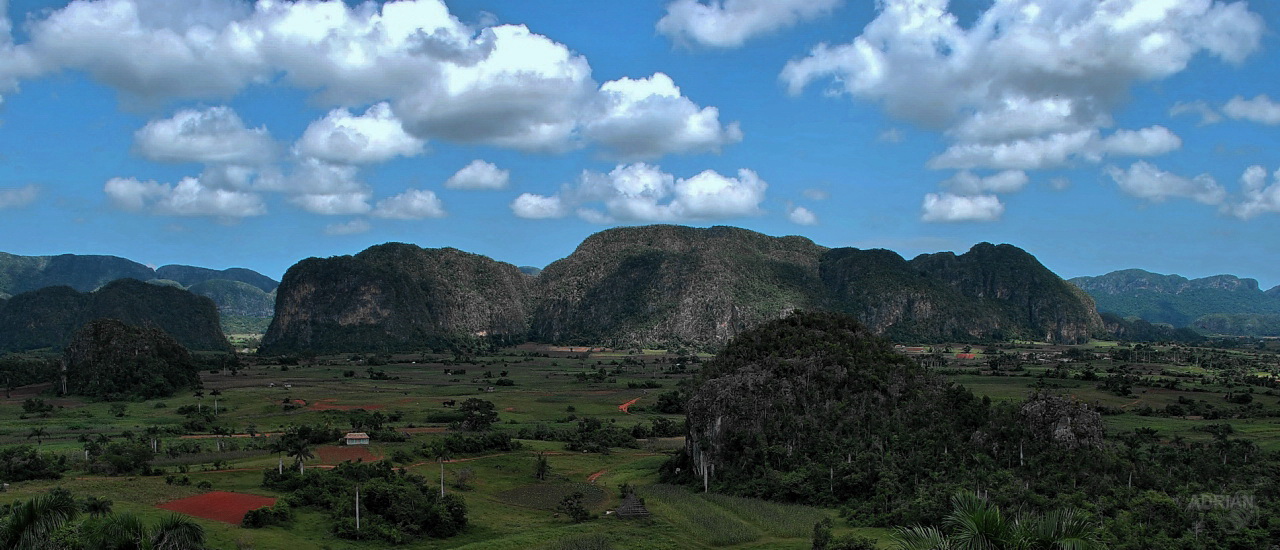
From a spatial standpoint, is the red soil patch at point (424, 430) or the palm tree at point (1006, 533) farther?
the red soil patch at point (424, 430)

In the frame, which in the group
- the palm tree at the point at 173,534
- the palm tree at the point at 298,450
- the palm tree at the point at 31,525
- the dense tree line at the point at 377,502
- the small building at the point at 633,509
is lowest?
the small building at the point at 633,509

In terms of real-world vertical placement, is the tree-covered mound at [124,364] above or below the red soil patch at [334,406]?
above

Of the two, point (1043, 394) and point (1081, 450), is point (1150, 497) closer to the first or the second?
point (1081, 450)

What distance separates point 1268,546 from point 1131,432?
38.5 metres

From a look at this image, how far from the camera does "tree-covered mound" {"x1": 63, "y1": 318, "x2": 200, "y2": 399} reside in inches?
4904

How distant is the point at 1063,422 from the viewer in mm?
54406

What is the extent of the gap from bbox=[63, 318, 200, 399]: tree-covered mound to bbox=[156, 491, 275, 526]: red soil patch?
80519mm

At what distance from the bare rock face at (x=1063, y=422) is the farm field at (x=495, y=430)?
14.5 m

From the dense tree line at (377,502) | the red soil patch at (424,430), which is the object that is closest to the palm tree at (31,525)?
the dense tree line at (377,502)

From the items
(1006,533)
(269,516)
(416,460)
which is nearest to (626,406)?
(416,460)

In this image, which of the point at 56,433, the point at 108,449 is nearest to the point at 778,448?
the point at 108,449

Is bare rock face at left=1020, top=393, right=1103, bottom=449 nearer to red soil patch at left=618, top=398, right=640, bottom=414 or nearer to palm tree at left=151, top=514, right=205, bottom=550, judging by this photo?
palm tree at left=151, top=514, right=205, bottom=550

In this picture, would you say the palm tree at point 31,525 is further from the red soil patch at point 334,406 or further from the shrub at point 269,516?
Answer: the red soil patch at point 334,406

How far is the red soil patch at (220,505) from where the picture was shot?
1911 inches
